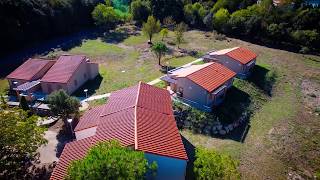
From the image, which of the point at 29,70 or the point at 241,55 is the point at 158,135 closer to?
the point at 29,70

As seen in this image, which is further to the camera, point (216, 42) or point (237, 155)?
point (216, 42)

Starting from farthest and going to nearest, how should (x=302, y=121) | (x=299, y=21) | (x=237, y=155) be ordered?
(x=299, y=21), (x=302, y=121), (x=237, y=155)

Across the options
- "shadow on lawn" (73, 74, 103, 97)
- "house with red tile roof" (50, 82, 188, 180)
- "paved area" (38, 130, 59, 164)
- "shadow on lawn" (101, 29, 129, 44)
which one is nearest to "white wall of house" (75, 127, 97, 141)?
"house with red tile roof" (50, 82, 188, 180)

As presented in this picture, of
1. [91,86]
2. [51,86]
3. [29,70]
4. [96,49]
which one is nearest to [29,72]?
[29,70]

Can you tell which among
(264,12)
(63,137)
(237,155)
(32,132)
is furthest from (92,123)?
(264,12)

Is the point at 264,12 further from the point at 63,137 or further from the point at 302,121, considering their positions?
the point at 63,137

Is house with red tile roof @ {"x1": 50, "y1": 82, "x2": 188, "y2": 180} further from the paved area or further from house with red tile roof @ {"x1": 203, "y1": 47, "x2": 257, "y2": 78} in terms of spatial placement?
house with red tile roof @ {"x1": 203, "y1": 47, "x2": 257, "y2": 78}

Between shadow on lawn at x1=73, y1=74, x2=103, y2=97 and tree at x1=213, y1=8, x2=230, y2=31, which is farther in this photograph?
tree at x1=213, y1=8, x2=230, y2=31
